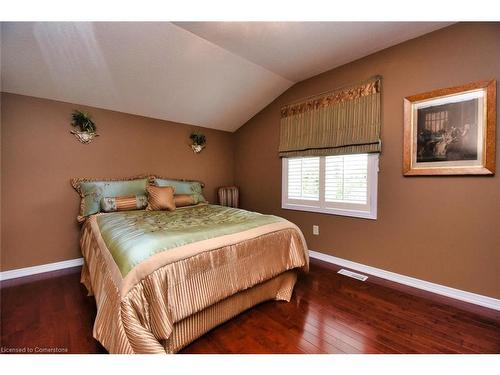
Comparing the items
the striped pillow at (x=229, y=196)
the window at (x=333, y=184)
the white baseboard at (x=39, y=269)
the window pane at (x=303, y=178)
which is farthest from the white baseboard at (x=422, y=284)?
the white baseboard at (x=39, y=269)

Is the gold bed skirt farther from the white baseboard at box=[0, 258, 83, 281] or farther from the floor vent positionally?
the white baseboard at box=[0, 258, 83, 281]

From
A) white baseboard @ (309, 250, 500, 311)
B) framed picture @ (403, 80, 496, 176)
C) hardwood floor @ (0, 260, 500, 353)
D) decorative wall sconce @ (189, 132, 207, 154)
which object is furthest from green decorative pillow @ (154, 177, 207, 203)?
framed picture @ (403, 80, 496, 176)

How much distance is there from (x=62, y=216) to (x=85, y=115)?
1.31 metres

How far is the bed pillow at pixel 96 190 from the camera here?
2604mm

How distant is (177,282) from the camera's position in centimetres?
129

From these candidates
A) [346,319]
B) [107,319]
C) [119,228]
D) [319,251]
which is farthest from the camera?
[319,251]

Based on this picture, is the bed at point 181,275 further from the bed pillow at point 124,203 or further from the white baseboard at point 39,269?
the white baseboard at point 39,269

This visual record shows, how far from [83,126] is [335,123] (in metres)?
3.24

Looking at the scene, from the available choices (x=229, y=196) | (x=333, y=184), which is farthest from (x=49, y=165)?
(x=333, y=184)

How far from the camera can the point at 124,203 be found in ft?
8.84

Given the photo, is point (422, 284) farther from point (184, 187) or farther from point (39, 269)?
point (39, 269)

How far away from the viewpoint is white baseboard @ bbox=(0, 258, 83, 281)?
2.37 metres

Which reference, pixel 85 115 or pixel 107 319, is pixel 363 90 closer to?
pixel 107 319
